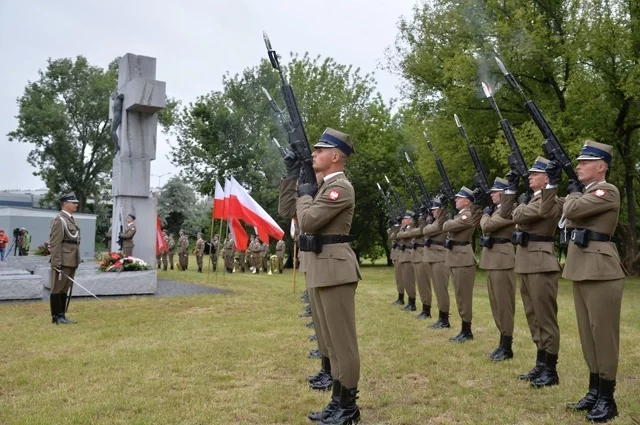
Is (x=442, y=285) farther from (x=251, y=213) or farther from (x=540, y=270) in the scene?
(x=251, y=213)

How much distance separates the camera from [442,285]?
935 cm

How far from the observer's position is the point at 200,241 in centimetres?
2558

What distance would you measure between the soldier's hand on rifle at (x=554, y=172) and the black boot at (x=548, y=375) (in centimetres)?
169

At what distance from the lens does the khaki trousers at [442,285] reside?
9227 millimetres

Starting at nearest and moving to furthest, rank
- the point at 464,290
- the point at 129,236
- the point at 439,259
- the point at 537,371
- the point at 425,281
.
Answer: the point at 537,371 < the point at 464,290 < the point at 439,259 < the point at 425,281 < the point at 129,236

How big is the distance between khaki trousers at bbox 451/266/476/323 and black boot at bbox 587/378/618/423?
3344mm

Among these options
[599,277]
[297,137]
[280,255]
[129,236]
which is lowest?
[280,255]

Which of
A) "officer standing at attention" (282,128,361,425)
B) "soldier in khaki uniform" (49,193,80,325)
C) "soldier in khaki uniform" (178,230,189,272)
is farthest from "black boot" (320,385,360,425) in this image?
"soldier in khaki uniform" (178,230,189,272)

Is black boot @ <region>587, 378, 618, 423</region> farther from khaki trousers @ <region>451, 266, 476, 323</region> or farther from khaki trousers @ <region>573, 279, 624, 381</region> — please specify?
khaki trousers @ <region>451, 266, 476, 323</region>

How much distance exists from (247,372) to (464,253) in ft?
11.7

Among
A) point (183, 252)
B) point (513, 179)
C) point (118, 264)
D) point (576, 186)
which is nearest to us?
point (576, 186)

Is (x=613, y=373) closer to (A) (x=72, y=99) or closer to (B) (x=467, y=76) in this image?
(B) (x=467, y=76)

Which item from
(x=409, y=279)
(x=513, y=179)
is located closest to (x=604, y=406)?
(x=513, y=179)

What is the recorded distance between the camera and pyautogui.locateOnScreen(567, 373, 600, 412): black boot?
4.76 metres
